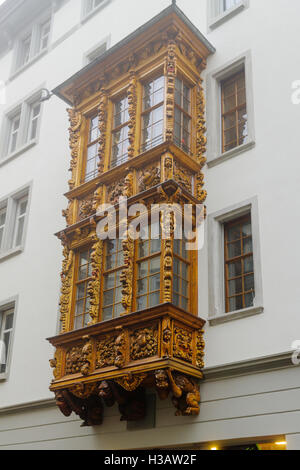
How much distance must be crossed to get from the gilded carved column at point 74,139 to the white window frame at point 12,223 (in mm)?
3212

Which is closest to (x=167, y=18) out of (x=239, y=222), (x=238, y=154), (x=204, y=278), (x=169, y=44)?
(x=169, y=44)

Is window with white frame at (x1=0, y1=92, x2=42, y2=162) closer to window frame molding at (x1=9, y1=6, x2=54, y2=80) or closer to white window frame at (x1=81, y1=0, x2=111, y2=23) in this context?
window frame molding at (x1=9, y1=6, x2=54, y2=80)

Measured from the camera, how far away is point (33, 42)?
2223cm

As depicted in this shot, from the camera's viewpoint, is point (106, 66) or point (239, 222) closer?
point (239, 222)

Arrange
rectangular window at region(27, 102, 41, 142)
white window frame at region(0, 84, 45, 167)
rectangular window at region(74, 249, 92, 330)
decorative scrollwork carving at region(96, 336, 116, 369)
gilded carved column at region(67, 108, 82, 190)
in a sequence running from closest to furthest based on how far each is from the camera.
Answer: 1. decorative scrollwork carving at region(96, 336, 116, 369)
2. rectangular window at region(74, 249, 92, 330)
3. gilded carved column at region(67, 108, 82, 190)
4. white window frame at region(0, 84, 45, 167)
5. rectangular window at region(27, 102, 41, 142)

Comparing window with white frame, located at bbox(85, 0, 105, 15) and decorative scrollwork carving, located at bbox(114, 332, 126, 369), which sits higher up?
window with white frame, located at bbox(85, 0, 105, 15)

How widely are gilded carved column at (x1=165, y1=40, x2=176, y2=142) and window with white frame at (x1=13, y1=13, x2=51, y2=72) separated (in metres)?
8.74

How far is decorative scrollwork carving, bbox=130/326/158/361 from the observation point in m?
11.5

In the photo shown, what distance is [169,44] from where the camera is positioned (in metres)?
14.2

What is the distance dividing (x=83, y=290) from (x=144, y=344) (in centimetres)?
290

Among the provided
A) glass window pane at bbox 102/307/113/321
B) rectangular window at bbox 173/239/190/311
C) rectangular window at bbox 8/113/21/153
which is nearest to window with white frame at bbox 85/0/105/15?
rectangular window at bbox 8/113/21/153

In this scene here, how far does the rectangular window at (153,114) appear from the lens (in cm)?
1398

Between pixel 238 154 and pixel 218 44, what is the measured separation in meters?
3.49

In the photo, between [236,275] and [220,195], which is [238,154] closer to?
[220,195]
